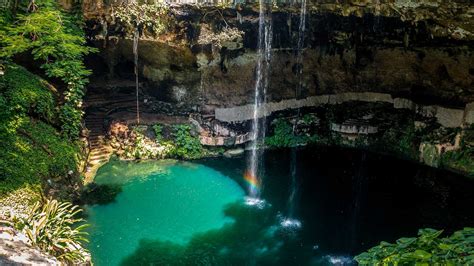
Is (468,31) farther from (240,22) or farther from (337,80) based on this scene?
(240,22)

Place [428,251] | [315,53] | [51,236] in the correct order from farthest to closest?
1. [315,53]
2. [51,236]
3. [428,251]

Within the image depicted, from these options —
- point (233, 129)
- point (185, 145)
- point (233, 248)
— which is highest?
point (233, 129)

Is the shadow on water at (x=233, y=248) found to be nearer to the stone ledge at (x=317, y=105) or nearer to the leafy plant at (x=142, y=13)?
the stone ledge at (x=317, y=105)

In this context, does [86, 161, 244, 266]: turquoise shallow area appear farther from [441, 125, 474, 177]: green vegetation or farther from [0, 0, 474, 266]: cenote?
[441, 125, 474, 177]: green vegetation

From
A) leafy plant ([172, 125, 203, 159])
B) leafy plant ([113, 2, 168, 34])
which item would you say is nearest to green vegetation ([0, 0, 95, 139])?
leafy plant ([113, 2, 168, 34])

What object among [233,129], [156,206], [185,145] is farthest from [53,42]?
[233,129]

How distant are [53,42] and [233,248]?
9.15 metres

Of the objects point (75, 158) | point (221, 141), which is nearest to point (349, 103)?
point (221, 141)

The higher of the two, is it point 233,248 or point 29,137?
point 29,137

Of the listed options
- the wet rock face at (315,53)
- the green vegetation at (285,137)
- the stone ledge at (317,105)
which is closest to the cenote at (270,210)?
the green vegetation at (285,137)

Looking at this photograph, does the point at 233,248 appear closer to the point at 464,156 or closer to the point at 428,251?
the point at 428,251

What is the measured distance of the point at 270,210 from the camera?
1373 cm

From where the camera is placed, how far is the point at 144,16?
16.8 metres

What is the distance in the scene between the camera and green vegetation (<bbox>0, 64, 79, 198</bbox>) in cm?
1145
